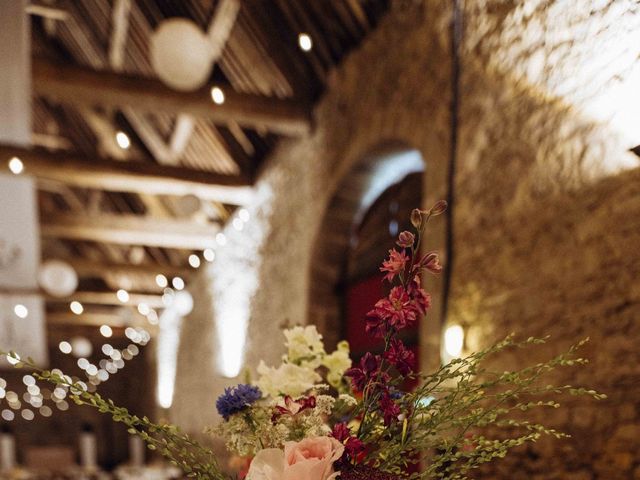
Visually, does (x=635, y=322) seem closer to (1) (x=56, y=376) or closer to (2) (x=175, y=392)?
(1) (x=56, y=376)

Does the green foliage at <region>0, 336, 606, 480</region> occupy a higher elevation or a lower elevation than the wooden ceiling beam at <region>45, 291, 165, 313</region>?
lower

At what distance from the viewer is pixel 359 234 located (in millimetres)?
5242

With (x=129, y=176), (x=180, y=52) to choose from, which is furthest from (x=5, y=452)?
(x=180, y=52)

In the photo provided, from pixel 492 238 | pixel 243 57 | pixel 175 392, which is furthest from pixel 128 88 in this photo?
pixel 175 392

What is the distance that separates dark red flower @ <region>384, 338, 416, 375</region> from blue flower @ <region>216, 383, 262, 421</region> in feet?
0.75

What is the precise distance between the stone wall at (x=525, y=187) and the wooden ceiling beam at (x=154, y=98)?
2.36 ft

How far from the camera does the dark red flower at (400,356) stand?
102 centimetres

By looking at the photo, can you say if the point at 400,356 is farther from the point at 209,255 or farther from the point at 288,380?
the point at 209,255

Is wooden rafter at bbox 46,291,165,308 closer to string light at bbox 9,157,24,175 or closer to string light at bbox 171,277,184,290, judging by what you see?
string light at bbox 171,277,184,290

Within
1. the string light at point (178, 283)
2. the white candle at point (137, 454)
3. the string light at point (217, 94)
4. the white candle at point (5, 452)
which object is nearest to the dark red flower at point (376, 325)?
the string light at point (217, 94)

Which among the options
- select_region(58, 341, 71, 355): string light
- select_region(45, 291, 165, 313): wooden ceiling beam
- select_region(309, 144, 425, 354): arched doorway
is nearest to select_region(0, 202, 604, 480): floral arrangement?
select_region(309, 144, 425, 354): arched doorway

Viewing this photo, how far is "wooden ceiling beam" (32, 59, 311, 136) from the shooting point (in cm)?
495

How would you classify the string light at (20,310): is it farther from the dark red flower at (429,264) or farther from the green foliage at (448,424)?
the dark red flower at (429,264)

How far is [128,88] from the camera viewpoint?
203 inches
